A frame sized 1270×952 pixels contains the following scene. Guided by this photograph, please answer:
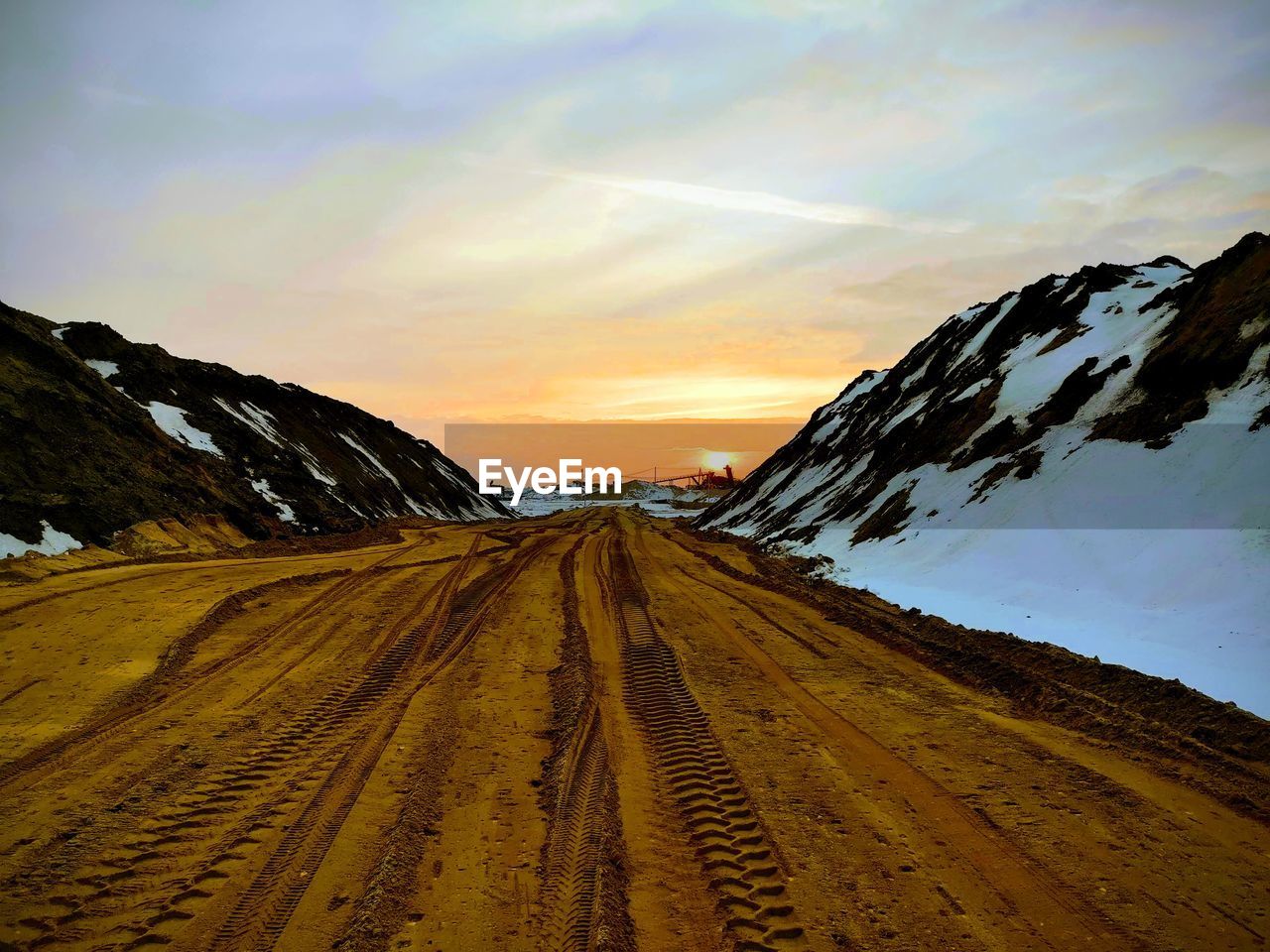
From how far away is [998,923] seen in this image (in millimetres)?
3654

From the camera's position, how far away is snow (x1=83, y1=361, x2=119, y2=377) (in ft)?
82.3

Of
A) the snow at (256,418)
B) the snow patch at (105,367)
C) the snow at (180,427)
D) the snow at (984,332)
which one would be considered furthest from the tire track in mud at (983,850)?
the snow at (256,418)

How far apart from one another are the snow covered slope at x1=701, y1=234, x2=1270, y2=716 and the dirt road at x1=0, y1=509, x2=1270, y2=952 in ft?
11.0

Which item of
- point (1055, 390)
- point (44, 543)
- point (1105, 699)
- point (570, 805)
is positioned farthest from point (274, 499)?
point (1055, 390)

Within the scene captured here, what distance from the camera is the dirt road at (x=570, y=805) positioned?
363 cm

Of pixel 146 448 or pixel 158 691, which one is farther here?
pixel 146 448

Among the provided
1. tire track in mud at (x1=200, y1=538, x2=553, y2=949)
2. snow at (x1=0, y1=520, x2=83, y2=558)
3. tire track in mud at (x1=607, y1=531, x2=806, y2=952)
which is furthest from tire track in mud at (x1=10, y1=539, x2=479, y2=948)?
snow at (x1=0, y1=520, x2=83, y2=558)

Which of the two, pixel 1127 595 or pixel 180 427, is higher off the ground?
pixel 180 427

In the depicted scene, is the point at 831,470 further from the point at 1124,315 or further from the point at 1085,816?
the point at 1085,816

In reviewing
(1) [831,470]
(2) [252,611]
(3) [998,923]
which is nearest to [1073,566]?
(3) [998,923]

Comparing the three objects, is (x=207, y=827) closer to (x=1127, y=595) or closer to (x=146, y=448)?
(x=1127, y=595)

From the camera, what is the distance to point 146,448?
20.6m

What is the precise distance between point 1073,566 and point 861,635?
169 inches

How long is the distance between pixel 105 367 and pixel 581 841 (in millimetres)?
29994
